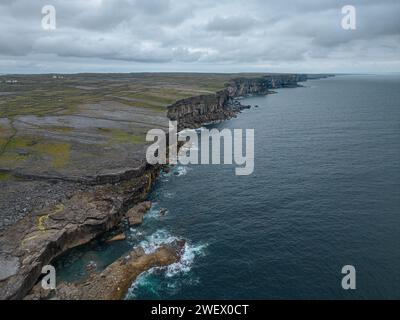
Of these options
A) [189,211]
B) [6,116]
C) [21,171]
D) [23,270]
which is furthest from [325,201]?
[6,116]

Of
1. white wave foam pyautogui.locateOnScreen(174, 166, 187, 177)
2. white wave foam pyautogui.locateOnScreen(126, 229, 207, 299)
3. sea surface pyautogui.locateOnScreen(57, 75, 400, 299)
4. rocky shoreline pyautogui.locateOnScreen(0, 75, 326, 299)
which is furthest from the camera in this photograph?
white wave foam pyautogui.locateOnScreen(174, 166, 187, 177)

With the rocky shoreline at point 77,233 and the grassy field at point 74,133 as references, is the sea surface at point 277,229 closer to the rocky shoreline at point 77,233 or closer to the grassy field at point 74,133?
the rocky shoreline at point 77,233

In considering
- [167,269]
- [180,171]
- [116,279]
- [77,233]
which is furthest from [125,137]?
[116,279]

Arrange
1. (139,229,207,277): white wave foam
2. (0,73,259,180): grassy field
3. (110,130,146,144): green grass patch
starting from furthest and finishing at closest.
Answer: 1. (110,130,146,144): green grass patch
2. (0,73,259,180): grassy field
3. (139,229,207,277): white wave foam


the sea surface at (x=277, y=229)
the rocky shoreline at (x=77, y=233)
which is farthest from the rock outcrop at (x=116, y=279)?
the sea surface at (x=277, y=229)

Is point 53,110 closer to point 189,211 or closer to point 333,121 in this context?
point 189,211

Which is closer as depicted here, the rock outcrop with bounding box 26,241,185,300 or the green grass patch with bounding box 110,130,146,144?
the rock outcrop with bounding box 26,241,185,300

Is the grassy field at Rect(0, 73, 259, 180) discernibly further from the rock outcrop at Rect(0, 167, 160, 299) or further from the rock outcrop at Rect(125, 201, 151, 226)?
the rock outcrop at Rect(125, 201, 151, 226)

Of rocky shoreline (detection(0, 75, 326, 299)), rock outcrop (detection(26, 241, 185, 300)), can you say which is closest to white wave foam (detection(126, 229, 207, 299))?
rock outcrop (detection(26, 241, 185, 300))
